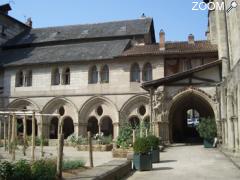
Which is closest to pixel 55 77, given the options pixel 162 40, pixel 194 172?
pixel 162 40

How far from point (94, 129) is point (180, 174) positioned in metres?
20.0

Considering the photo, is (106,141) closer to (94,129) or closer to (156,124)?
(156,124)

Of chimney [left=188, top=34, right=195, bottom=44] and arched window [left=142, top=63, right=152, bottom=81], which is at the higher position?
chimney [left=188, top=34, right=195, bottom=44]

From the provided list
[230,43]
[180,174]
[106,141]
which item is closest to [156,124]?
[106,141]

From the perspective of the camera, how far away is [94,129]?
29.4 metres

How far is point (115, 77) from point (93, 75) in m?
2.01

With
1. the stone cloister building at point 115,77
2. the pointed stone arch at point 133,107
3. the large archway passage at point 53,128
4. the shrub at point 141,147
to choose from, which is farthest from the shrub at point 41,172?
the large archway passage at point 53,128

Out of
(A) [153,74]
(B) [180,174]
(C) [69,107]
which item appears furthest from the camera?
(C) [69,107]

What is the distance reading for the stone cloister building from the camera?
21.0 meters

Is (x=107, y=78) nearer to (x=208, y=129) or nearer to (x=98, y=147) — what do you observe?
(x=98, y=147)

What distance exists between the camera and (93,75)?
26703 millimetres

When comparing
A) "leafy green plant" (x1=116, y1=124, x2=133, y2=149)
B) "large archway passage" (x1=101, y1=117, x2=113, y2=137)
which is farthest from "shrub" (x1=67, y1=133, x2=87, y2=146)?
"leafy green plant" (x1=116, y1=124, x2=133, y2=149)

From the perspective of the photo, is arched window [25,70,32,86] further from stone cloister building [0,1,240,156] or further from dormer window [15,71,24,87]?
dormer window [15,71,24,87]

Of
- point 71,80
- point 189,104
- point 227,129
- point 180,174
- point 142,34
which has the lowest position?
point 180,174
